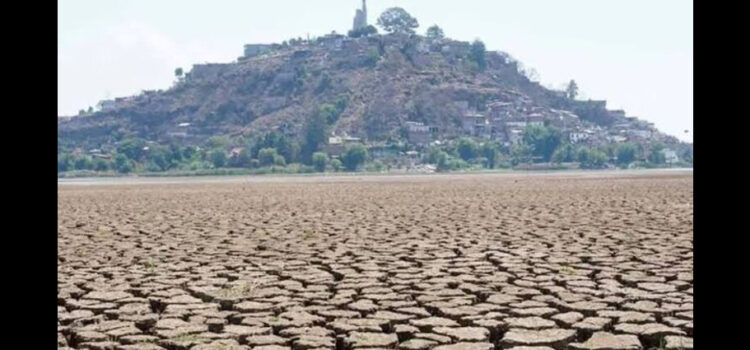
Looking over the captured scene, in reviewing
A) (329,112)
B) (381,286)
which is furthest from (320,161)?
(381,286)

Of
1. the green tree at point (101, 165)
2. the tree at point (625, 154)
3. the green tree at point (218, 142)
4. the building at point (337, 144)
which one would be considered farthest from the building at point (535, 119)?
the green tree at point (101, 165)

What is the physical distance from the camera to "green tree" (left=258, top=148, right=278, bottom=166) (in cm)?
9338

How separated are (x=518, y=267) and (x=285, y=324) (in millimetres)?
2505

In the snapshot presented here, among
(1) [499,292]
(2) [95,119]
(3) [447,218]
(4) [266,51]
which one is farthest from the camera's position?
(4) [266,51]

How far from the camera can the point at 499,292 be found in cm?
468

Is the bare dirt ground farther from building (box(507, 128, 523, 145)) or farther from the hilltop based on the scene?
building (box(507, 128, 523, 145))

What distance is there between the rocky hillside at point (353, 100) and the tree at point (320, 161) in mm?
17281

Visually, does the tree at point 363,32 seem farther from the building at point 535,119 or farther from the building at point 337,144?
the building at point 337,144

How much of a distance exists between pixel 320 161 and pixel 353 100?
3267 centimetres

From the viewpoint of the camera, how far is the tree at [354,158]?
9194 centimetres

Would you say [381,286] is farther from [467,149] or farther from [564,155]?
[564,155]

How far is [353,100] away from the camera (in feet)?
405
